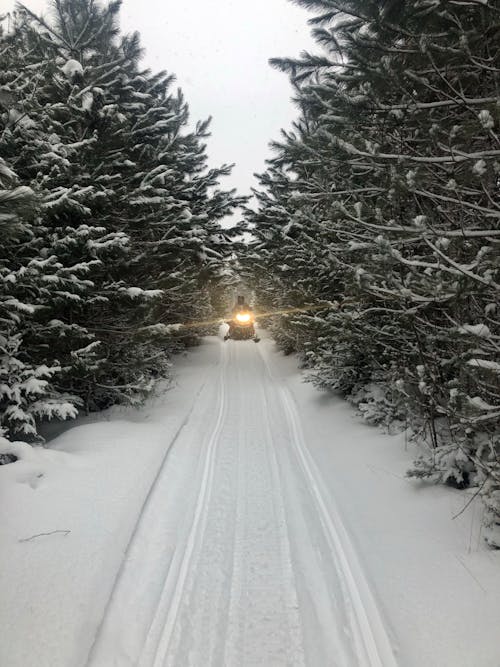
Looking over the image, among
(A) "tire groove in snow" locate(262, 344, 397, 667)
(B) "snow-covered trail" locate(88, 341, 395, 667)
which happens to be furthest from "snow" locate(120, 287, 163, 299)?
(A) "tire groove in snow" locate(262, 344, 397, 667)

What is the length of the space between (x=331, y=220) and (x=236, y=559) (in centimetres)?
499

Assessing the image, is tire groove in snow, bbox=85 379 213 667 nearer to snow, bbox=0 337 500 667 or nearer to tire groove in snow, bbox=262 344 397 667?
snow, bbox=0 337 500 667

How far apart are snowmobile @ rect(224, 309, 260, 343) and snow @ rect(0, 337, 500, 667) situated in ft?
63.1

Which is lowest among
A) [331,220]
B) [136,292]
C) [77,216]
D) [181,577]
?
[181,577]

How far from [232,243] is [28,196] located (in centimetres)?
1728

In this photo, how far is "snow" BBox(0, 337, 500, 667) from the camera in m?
3.56

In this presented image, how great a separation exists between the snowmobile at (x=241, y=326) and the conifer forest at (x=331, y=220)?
38.5 feet

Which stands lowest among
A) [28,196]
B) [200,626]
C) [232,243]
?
[200,626]

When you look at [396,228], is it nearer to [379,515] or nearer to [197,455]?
[379,515]

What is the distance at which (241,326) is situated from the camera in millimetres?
27406

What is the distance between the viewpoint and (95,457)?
7055 mm

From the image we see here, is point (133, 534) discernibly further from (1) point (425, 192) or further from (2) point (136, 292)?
(2) point (136, 292)

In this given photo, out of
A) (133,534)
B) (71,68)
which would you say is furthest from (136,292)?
(133,534)

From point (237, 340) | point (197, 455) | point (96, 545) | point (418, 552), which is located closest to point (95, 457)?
point (197, 455)
